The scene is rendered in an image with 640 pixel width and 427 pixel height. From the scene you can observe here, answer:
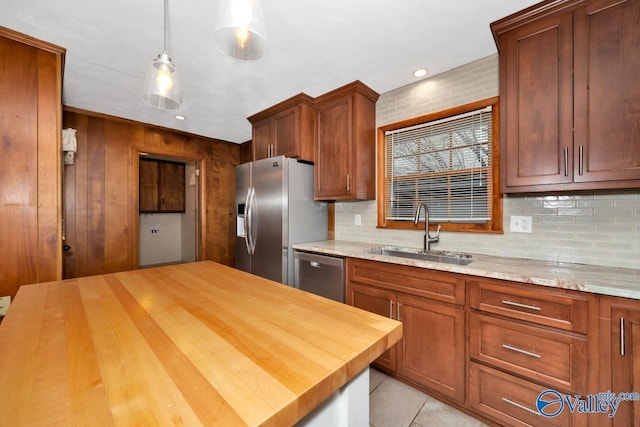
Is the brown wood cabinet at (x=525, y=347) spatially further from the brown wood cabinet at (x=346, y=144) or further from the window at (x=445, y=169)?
the brown wood cabinet at (x=346, y=144)

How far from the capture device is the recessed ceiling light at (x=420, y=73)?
2203 mm

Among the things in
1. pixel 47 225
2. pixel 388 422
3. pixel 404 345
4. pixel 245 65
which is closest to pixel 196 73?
pixel 245 65

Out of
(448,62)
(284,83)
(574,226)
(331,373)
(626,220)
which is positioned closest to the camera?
(331,373)

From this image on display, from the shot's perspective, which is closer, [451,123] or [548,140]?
[548,140]

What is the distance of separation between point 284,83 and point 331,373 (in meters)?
2.44

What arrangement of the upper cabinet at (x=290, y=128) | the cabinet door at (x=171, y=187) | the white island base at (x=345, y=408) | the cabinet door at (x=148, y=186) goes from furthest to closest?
the cabinet door at (x=171, y=187) → the cabinet door at (x=148, y=186) → the upper cabinet at (x=290, y=128) → the white island base at (x=345, y=408)

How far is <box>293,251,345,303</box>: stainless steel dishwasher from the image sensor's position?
7.18 feet

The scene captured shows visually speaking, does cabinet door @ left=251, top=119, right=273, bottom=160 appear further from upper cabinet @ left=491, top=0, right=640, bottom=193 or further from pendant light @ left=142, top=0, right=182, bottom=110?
upper cabinet @ left=491, top=0, right=640, bottom=193

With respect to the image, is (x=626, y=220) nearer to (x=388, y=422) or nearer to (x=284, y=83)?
(x=388, y=422)

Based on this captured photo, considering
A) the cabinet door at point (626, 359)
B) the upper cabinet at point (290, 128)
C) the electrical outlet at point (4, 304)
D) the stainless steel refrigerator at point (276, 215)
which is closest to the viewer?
the cabinet door at point (626, 359)

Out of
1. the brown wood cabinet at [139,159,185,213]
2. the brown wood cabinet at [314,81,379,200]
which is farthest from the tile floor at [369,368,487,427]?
the brown wood cabinet at [139,159,185,213]

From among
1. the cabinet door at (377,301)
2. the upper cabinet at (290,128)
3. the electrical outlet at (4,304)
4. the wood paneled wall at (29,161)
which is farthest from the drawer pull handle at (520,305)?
the electrical outlet at (4,304)

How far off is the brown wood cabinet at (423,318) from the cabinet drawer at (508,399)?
0.27 ft

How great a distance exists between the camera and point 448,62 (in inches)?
82.2
